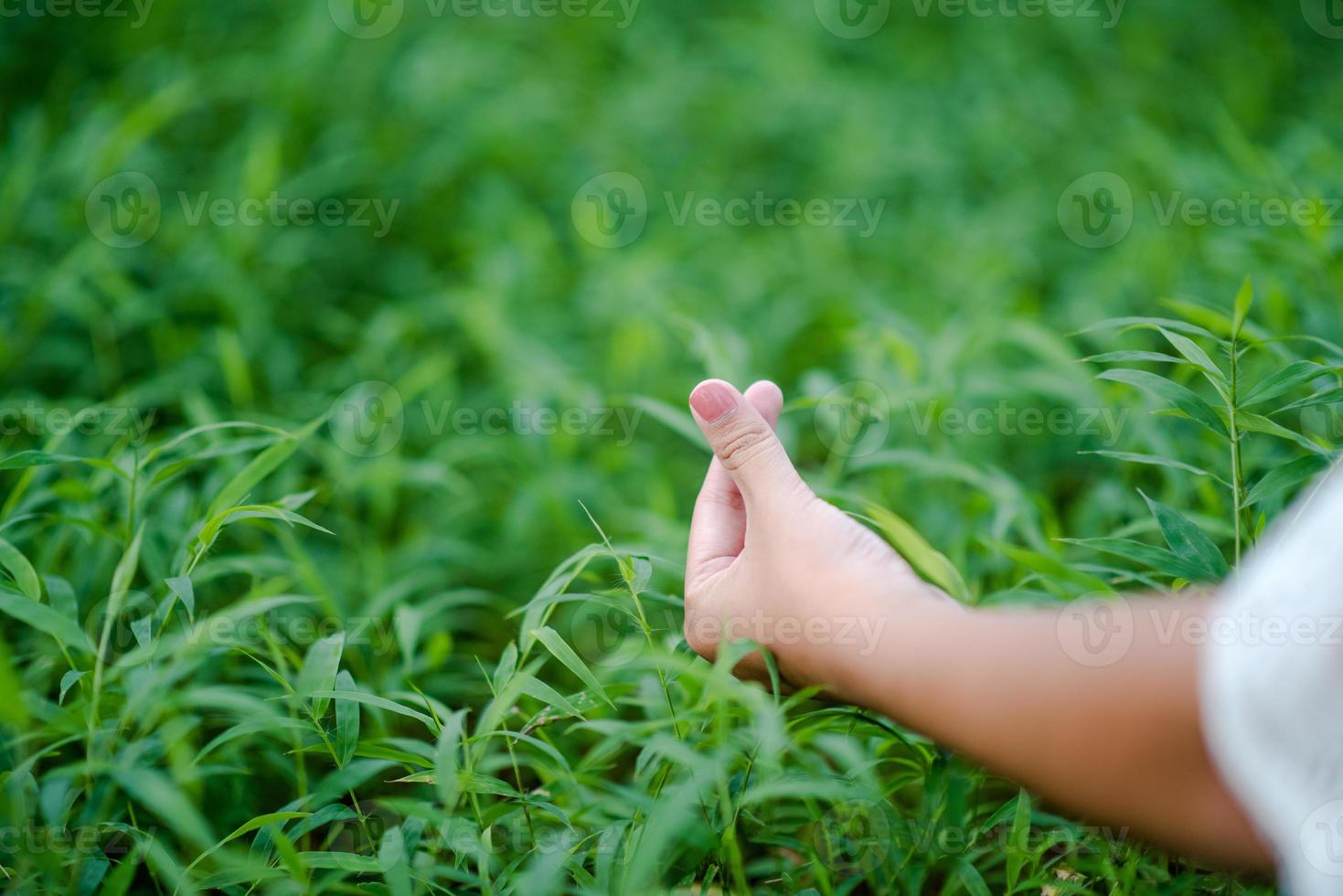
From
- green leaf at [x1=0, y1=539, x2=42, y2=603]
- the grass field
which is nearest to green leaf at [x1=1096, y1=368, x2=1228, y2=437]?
the grass field

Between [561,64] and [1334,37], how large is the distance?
3321 millimetres

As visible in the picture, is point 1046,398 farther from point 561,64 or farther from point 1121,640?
point 561,64

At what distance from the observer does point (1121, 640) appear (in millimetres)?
830

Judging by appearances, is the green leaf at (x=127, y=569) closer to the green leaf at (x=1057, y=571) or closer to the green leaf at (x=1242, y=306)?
the green leaf at (x=1057, y=571)

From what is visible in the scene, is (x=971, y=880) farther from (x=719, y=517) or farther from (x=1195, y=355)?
(x=1195, y=355)

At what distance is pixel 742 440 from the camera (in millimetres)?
1188

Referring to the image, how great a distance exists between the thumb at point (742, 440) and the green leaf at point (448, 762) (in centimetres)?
49

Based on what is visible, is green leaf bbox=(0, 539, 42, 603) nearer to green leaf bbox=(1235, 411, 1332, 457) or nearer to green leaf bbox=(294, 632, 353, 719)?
green leaf bbox=(294, 632, 353, 719)

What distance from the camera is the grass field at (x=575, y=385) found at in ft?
4.00

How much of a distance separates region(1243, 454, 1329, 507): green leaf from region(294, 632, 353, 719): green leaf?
1.32 metres

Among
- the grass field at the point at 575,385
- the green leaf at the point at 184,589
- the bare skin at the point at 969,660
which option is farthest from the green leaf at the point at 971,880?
the green leaf at the point at 184,589

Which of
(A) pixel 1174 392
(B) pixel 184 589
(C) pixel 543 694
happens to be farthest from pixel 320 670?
(A) pixel 1174 392

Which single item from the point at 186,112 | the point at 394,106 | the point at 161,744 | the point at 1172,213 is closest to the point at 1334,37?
the point at 1172,213

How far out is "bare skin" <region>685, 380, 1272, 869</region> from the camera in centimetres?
79
